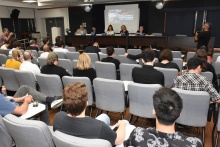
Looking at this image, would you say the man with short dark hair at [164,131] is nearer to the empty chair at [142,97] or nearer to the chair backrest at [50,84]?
the empty chair at [142,97]

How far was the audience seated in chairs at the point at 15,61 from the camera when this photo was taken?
404 cm

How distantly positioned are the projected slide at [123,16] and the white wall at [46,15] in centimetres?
319

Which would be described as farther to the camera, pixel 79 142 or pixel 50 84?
pixel 50 84

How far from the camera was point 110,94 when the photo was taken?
277 cm

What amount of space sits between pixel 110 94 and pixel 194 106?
1.11 meters

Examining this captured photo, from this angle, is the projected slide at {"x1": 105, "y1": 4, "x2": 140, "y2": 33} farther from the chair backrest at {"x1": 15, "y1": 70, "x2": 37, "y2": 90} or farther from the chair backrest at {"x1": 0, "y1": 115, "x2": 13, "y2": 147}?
the chair backrest at {"x1": 0, "y1": 115, "x2": 13, "y2": 147}

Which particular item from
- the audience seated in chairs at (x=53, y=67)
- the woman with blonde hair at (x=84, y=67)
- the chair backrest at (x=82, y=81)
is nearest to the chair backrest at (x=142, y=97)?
the chair backrest at (x=82, y=81)

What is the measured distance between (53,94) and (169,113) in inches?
97.6

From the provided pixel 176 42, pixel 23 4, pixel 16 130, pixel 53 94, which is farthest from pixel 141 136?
pixel 23 4

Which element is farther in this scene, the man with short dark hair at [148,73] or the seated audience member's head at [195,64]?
the man with short dark hair at [148,73]

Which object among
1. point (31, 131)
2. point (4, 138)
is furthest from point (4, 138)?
point (31, 131)

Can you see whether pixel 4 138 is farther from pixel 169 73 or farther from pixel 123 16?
pixel 123 16

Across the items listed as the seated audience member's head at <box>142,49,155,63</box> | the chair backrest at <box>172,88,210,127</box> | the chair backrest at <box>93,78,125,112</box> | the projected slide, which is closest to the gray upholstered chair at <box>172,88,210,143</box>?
the chair backrest at <box>172,88,210,127</box>

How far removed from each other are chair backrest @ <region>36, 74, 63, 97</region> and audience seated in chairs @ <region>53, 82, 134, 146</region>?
5.18 ft
